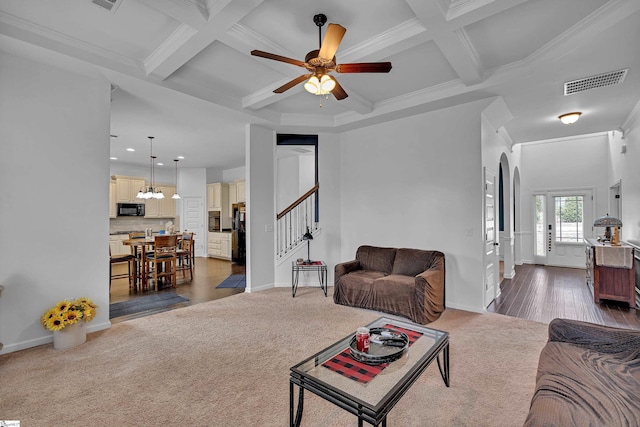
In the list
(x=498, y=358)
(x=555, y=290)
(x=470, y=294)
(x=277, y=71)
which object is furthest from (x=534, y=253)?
(x=277, y=71)

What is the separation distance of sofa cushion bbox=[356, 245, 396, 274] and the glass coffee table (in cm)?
245

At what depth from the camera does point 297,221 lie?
5742mm

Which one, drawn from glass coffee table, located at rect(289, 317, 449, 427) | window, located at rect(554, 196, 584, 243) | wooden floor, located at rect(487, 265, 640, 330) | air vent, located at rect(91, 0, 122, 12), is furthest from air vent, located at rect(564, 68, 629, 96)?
window, located at rect(554, 196, 584, 243)

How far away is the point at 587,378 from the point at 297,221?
4593 millimetres

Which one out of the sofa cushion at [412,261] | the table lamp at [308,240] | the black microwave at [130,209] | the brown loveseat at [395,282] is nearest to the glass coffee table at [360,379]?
the brown loveseat at [395,282]

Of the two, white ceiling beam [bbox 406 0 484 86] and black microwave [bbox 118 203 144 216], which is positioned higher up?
white ceiling beam [bbox 406 0 484 86]

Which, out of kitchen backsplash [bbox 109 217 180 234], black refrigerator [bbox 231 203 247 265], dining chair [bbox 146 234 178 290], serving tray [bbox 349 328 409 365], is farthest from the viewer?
black refrigerator [bbox 231 203 247 265]

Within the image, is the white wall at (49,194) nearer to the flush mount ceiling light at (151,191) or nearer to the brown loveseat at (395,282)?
the flush mount ceiling light at (151,191)

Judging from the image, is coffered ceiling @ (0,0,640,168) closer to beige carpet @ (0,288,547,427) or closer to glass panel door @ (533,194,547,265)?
beige carpet @ (0,288,547,427)

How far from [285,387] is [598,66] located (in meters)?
4.51

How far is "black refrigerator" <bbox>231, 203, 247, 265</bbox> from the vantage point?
8648 mm

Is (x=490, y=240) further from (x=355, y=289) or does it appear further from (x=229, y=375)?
(x=229, y=375)

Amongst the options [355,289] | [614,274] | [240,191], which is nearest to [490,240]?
[614,274]

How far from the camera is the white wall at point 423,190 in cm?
421
